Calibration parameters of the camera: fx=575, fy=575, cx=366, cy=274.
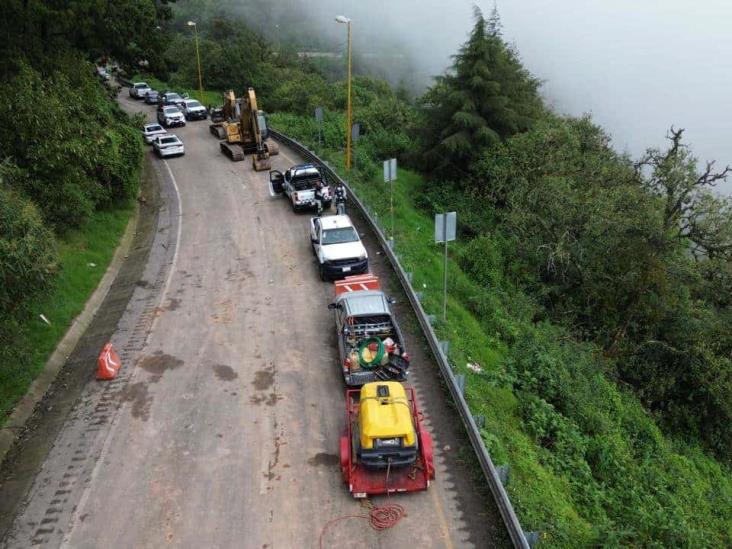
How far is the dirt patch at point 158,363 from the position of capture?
1340cm

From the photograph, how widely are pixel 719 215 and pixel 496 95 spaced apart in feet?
43.6

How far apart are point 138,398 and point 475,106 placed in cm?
2307

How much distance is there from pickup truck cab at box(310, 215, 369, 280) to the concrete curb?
22.0 feet

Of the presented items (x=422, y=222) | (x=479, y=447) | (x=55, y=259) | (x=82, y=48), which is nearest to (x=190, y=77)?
(x=82, y=48)

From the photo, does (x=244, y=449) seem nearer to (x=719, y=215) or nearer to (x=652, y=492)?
(x=652, y=492)

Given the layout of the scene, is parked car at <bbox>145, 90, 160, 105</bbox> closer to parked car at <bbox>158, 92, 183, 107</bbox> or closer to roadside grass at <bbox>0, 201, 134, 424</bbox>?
parked car at <bbox>158, 92, 183, 107</bbox>

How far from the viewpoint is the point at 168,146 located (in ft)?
109

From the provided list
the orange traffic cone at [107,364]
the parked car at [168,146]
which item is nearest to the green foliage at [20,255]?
the orange traffic cone at [107,364]

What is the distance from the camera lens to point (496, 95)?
29.6 m

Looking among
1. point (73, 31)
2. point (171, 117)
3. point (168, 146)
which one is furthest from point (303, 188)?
point (171, 117)

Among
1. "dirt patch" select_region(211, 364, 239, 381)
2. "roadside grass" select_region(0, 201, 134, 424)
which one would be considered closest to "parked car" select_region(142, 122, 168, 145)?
"roadside grass" select_region(0, 201, 134, 424)

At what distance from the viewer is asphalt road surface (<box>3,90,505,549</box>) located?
934 centimetres

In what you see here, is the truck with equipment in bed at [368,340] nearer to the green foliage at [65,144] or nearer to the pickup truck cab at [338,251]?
the pickup truck cab at [338,251]

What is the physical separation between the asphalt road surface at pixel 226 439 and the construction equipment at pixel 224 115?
19110 millimetres
